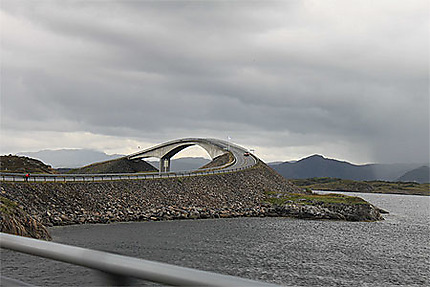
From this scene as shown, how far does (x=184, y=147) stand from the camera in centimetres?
13262

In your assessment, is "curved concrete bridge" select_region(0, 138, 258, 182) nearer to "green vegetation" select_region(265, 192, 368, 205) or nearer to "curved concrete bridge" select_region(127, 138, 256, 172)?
"curved concrete bridge" select_region(127, 138, 256, 172)

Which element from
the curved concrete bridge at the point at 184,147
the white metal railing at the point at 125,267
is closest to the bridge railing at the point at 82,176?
the curved concrete bridge at the point at 184,147

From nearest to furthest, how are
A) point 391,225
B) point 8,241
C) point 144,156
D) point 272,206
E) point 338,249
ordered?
point 8,241 → point 338,249 → point 391,225 → point 272,206 → point 144,156

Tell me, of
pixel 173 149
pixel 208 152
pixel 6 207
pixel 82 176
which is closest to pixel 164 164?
pixel 173 149

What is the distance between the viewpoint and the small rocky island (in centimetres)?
4303

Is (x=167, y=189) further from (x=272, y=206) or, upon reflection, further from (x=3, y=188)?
(x=3, y=188)

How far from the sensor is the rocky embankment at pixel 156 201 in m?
45.1

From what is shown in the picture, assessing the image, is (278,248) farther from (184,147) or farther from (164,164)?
(164,164)

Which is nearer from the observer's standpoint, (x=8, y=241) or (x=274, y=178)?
(x=8, y=241)

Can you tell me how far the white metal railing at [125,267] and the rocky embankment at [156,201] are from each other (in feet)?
124

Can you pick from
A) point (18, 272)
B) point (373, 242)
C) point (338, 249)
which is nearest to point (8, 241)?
point (18, 272)

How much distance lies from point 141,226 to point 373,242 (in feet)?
77.9

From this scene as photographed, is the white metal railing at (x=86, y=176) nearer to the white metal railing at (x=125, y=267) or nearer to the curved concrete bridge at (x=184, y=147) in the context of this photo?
the curved concrete bridge at (x=184, y=147)

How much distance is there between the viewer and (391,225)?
59.4 metres
